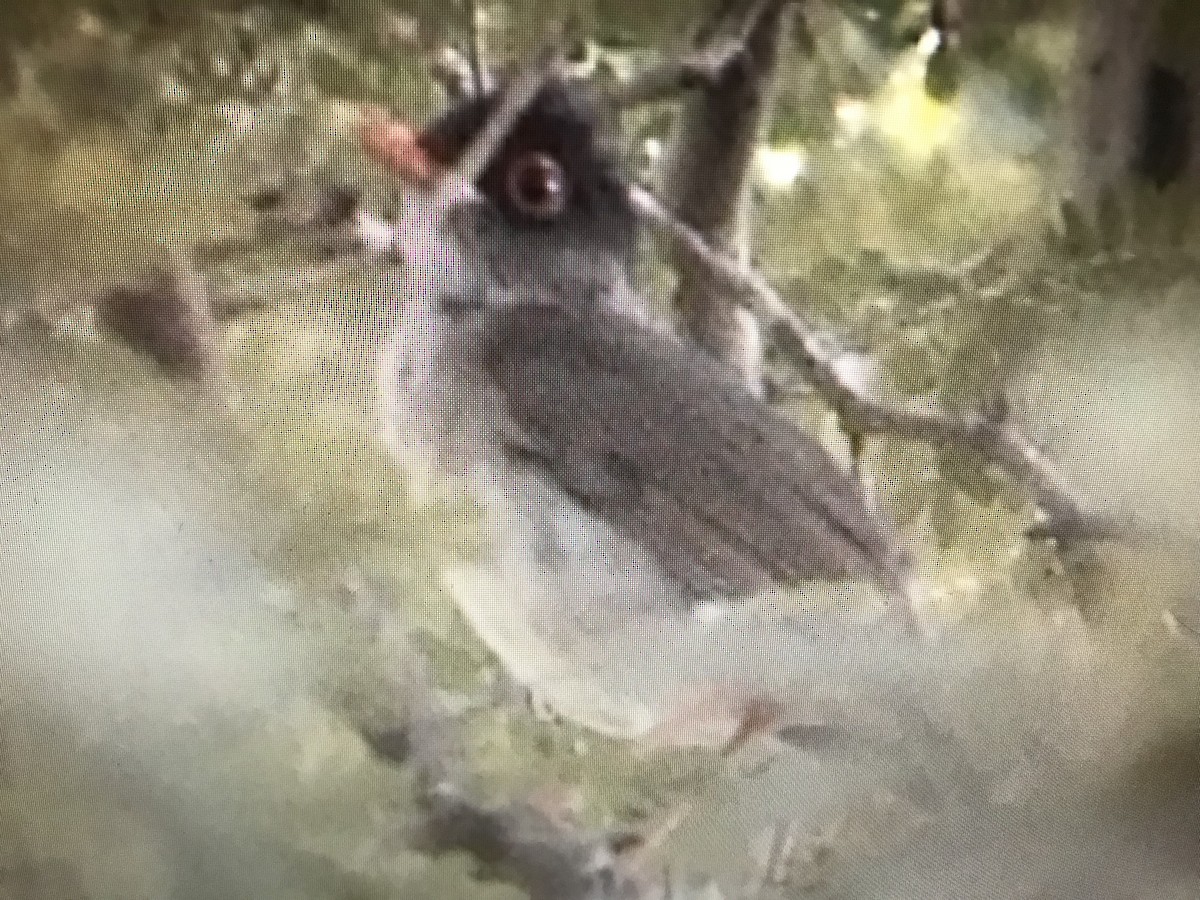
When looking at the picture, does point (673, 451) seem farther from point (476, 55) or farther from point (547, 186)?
point (476, 55)

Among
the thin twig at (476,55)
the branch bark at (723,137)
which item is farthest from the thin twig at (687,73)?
the thin twig at (476,55)

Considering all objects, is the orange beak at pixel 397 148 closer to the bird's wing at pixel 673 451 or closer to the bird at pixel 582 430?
the bird at pixel 582 430

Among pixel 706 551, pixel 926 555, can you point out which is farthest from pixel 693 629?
pixel 926 555

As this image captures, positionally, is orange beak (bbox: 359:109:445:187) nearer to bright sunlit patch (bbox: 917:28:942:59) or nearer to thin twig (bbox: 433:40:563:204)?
thin twig (bbox: 433:40:563:204)

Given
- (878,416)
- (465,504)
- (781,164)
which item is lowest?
(465,504)

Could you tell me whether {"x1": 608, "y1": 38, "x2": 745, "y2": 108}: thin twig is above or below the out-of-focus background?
above

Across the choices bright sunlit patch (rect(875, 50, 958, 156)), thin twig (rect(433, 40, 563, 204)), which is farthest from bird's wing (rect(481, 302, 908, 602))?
bright sunlit patch (rect(875, 50, 958, 156))

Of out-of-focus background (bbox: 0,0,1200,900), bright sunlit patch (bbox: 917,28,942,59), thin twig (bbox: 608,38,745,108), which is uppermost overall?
bright sunlit patch (bbox: 917,28,942,59)

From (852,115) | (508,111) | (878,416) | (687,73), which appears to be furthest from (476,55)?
(878,416)

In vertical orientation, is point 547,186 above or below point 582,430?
above
